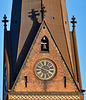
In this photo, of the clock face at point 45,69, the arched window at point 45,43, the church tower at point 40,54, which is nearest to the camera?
the church tower at point 40,54

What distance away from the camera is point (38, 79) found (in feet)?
157

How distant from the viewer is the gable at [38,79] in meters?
47.5

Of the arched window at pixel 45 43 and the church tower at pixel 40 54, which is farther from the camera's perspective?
the arched window at pixel 45 43

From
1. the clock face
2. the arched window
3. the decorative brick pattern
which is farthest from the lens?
the arched window

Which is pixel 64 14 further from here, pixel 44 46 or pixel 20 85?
pixel 20 85

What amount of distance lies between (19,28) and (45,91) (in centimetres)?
638

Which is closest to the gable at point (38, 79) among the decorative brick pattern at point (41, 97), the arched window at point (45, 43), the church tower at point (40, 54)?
the church tower at point (40, 54)

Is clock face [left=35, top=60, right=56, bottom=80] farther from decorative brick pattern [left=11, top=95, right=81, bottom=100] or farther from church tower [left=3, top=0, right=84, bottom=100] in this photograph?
decorative brick pattern [left=11, top=95, right=81, bottom=100]

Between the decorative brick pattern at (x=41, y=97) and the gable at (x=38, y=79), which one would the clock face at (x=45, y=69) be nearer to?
the gable at (x=38, y=79)

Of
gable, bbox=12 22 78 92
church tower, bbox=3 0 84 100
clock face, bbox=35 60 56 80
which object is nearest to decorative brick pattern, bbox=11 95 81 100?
church tower, bbox=3 0 84 100

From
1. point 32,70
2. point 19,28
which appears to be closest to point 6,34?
point 19,28

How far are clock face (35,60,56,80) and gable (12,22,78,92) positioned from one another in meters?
0.27

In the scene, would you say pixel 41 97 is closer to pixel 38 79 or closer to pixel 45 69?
pixel 38 79

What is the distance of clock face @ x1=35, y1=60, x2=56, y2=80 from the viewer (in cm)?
4781
